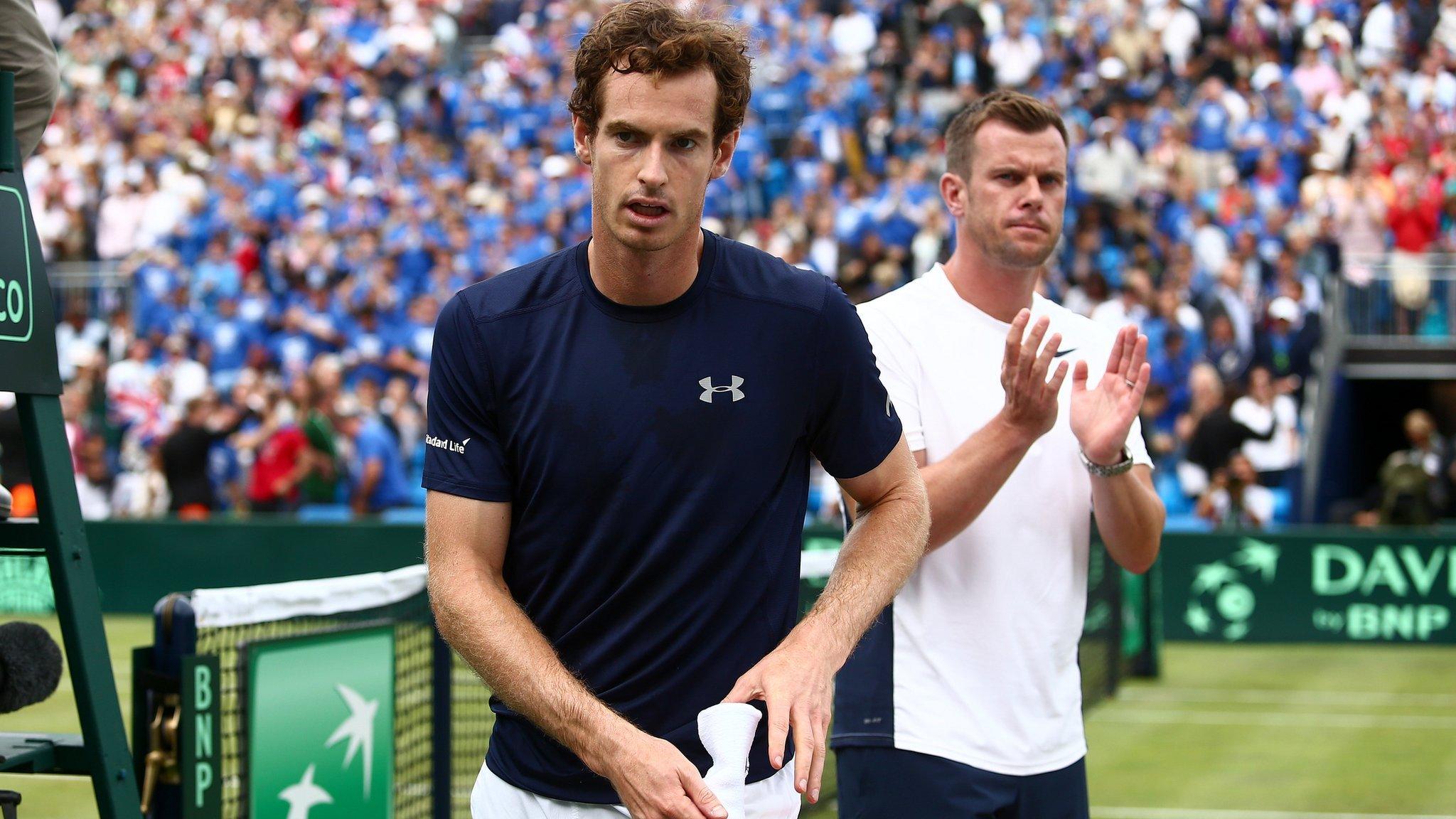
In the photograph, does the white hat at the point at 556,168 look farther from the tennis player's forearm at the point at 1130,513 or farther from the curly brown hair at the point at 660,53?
the curly brown hair at the point at 660,53

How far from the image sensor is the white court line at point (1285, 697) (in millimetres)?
12922

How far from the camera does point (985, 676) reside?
13.2ft

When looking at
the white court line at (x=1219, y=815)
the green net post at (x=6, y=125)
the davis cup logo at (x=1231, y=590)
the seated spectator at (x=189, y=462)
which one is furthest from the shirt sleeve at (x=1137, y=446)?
the seated spectator at (x=189, y=462)

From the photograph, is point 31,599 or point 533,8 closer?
point 31,599

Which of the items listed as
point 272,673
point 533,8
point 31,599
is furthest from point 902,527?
point 533,8

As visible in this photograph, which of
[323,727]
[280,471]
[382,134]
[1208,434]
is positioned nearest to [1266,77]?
[1208,434]

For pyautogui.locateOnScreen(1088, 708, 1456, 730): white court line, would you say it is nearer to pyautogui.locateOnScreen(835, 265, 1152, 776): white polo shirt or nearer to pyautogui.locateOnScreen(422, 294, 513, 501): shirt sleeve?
pyautogui.locateOnScreen(835, 265, 1152, 776): white polo shirt

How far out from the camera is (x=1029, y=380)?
12.4ft

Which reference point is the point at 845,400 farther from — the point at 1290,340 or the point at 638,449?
the point at 1290,340

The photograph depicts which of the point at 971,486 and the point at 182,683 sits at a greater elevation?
the point at 971,486

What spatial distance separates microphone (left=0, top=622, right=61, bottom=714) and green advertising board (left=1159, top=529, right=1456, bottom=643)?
42.3 feet

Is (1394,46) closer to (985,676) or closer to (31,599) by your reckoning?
(31,599)

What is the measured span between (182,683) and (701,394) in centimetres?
209

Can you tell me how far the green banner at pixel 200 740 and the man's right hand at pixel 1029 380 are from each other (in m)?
2.12
